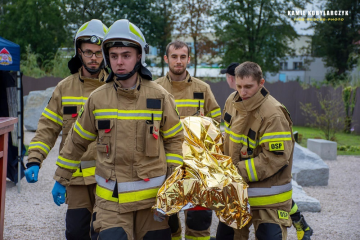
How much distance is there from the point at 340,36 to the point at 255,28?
821 cm

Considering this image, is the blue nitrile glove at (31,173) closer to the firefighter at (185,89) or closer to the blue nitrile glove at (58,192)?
the blue nitrile glove at (58,192)

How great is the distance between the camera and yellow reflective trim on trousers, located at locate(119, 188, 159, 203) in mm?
2980

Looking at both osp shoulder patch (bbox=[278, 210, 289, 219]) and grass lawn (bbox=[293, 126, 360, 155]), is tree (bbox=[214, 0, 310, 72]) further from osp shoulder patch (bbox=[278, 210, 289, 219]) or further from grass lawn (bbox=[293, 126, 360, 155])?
osp shoulder patch (bbox=[278, 210, 289, 219])

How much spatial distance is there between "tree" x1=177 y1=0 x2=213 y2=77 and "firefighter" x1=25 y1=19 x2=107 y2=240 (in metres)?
23.2

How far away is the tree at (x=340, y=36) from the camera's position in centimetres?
3322

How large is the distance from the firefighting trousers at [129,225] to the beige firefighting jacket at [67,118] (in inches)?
28.4

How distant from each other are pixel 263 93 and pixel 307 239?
164 centimetres

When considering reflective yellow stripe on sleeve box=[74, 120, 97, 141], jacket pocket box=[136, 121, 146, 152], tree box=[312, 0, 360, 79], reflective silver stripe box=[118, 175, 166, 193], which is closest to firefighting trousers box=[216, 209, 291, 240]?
reflective silver stripe box=[118, 175, 166, 193]

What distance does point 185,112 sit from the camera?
5125 millimetres

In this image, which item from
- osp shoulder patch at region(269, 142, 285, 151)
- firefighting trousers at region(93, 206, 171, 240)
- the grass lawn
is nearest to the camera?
firefighting trousers at region(93, 206, 171, 240)

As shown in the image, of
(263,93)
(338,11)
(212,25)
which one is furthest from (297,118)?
(263,93)

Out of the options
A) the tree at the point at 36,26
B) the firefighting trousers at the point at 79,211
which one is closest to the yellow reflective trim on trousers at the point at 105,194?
the firefighting trousers at the point at 79,211

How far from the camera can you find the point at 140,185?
3033mm

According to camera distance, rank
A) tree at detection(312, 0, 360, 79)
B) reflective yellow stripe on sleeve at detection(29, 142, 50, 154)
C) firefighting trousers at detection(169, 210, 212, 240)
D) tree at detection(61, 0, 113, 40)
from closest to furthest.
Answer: reflective yellow stripe on sleeve at detection(29, 142, 50, 154)
firefighting trousers at detection(169, 210, 212, 240)
tree at detection(312, 0, 360, 79)
tree at detection(61, 0, 113, 40)
